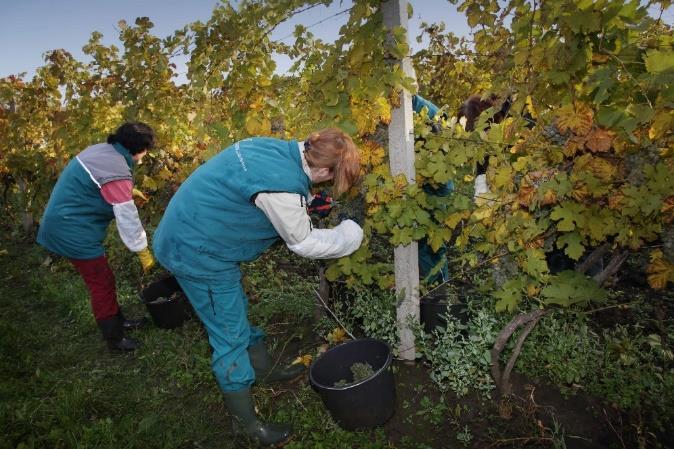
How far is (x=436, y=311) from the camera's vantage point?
9.70 ft

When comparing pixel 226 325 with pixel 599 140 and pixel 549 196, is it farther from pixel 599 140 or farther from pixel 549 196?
pixel 599 140

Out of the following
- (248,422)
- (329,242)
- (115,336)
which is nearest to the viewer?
(329,242)

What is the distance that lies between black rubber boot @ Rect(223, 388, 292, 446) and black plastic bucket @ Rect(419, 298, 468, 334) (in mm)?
1261

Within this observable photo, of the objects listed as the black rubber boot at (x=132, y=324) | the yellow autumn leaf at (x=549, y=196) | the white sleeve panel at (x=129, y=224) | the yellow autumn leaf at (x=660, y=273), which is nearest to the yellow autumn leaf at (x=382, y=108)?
the yellow autumn leaf at (x=549, y=196)

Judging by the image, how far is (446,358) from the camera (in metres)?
2.60

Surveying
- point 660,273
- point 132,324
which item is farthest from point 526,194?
point 132,324

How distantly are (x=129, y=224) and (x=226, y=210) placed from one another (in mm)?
1435

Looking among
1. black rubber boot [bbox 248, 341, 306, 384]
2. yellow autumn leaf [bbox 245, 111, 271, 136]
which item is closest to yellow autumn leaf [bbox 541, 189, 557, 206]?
yellow autumn leaf [bbox 245, 111, 271, 136]

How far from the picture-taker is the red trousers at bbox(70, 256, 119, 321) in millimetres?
3383

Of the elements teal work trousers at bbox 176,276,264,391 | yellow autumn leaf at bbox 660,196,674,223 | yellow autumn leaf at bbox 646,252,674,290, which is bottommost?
teal work trousers at bbox 176,276,264,391

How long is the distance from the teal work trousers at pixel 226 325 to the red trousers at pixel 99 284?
152 cm

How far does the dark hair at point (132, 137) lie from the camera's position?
320cm

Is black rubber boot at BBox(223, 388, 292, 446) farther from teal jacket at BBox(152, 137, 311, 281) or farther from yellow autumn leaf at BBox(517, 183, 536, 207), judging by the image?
yellow autumn leaf at BBox(517, 183, 536, 207)

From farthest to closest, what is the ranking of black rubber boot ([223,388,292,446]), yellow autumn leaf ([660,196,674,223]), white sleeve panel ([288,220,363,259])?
1. black rubber boot ([223,388,292,446])
2. white sleeve panel ([288,220,363,259])
3. yellow autumn leaf ([660,196,674,223])
